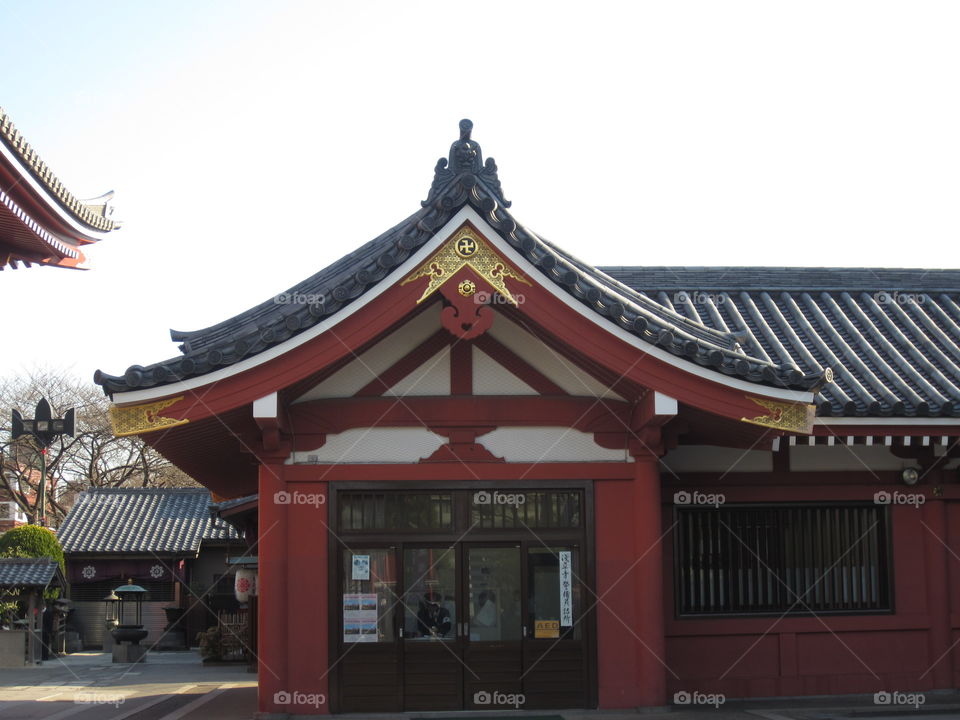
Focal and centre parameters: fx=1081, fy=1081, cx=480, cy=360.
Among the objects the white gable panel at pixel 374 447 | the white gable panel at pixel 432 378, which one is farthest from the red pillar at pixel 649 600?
the white gable panel at pixel 432 378

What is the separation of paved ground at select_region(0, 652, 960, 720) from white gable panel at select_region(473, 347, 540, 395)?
3.63m

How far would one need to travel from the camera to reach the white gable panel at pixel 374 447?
1238 cm

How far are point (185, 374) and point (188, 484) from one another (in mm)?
42929

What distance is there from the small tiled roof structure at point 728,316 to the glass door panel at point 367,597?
9.41 feet

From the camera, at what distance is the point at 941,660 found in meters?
13.6

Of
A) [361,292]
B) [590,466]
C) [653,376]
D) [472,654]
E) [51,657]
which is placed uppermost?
[361,292]

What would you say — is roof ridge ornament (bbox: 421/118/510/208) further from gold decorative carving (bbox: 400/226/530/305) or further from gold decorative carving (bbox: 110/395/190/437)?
gold decorative carving (bbox: 110/395/190/437)

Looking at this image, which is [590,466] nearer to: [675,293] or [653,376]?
[653,376]

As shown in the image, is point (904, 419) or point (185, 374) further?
point (904, 419)

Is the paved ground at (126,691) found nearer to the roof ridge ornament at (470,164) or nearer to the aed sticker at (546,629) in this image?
the aed sticker at (546,629)

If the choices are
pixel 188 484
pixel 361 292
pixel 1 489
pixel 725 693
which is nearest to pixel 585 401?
pixel 361 292

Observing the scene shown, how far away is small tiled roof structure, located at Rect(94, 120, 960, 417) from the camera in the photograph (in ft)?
36.1

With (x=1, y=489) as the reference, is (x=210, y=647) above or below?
below

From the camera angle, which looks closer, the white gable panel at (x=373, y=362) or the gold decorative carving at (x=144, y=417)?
the gold decorative carving at (x=144, y=417)
